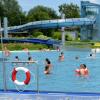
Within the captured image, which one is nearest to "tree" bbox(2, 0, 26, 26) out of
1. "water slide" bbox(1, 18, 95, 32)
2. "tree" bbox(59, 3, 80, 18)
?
"tree" bbox(59, 3, 80, 18)

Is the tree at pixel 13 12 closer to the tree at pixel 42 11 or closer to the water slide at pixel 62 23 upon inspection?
the tree at pixel 42 11

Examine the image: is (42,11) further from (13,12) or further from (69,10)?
(69,10)

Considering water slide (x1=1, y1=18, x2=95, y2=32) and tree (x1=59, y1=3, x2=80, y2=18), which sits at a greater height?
tree (x1=59, y1=3, x2=80, y2=18)

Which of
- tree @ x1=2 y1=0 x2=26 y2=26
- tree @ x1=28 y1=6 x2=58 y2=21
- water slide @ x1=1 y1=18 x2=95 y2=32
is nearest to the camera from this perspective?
water slide @ x1=1 y1=18 x2=95 y2=32

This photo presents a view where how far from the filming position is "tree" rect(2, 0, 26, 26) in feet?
292

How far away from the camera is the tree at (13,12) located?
88.9 m

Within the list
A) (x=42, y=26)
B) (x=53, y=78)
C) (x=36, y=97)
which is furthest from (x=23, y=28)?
(x=36, y=97)

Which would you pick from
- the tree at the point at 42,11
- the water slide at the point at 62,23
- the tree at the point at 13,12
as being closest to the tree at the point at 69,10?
the tree at the point at 42,11

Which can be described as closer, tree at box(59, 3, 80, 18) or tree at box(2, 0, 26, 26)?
tree at box(2, 0, 26, 26)

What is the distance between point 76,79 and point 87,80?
0.57 m

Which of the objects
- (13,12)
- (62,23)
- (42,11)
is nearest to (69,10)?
(42,11)

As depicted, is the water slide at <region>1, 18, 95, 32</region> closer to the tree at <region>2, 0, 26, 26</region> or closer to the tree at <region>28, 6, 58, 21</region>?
the tree at <region>28, 6, 58, 21</region>

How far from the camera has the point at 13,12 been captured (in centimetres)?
9194

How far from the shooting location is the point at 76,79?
19562 millimetres
